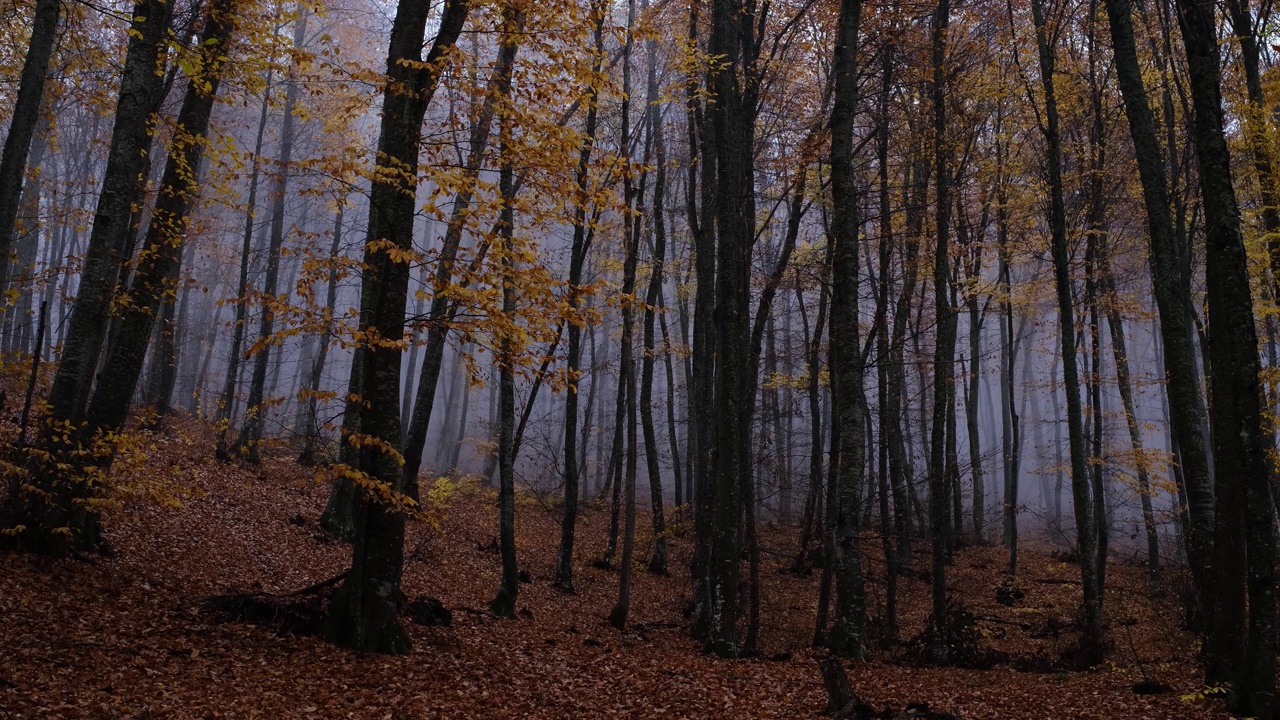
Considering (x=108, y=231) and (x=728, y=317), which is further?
(x=728, y=317)

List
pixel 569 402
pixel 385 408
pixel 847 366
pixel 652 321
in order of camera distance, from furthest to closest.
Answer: pixel 652 321 < pixel 569 402 < pixel 847 366 < pixel 385 408

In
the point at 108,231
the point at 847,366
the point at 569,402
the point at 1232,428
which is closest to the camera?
the point at 1232,428

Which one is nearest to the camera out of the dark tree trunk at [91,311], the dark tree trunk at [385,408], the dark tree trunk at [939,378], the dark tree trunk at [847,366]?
the dark tree trunk at [385,408]

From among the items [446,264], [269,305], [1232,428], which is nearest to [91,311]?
[269,305]

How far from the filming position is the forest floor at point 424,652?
5.97 meters

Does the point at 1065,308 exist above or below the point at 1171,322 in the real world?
above

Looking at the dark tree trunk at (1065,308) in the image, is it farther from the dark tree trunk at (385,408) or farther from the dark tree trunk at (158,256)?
the dark tree trunk at (158,256)

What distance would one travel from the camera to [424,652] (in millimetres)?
7879

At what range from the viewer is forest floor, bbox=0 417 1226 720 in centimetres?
597

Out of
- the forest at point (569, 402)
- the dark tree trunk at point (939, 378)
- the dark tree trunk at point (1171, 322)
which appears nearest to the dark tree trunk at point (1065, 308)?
the forest at point (569, 402)

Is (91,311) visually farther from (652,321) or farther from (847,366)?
(652,321)

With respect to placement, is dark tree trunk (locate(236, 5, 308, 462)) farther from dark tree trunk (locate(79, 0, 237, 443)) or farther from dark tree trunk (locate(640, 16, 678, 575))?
dark tree trunk (locate(640, 16, 678, 575))

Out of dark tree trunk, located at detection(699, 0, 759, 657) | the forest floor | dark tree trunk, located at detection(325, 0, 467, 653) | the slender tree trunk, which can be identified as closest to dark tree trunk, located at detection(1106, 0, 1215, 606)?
the forest floor

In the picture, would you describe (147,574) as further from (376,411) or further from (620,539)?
(620,539)
